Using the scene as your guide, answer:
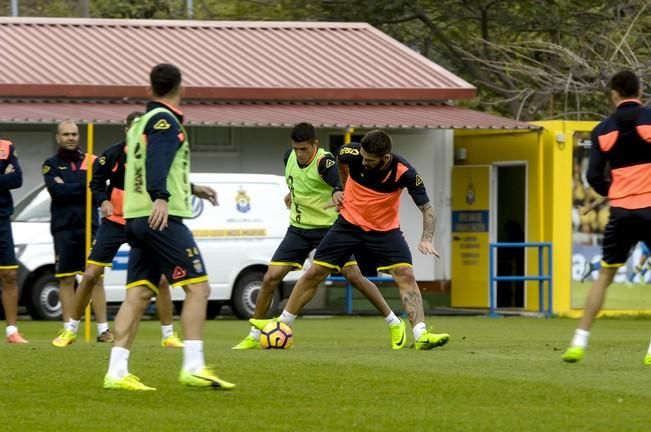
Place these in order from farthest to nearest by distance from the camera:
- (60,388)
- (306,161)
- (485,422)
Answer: (306,161) → (60,388) → (485,422)

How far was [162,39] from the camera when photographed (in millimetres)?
26828

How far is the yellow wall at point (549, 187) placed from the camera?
25156 millimetres

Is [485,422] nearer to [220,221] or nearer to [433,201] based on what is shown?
[220,221]

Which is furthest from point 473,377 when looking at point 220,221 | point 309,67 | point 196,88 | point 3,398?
point 309,67

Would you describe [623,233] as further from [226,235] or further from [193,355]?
[226,235]

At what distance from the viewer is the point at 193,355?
9.92 meters

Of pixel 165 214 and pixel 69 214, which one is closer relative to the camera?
pixel 165 214

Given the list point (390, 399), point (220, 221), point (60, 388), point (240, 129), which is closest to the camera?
point (390, 399)

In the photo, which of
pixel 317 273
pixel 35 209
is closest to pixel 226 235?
pixel 35 209

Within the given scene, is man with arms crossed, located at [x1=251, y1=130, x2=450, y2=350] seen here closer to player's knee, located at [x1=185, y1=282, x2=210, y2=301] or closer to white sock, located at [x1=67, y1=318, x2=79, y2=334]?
white sock, located at [x1=67, y1=318, x2=79, y2=334]

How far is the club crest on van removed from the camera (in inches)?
929

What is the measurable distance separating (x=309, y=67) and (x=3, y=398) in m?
17.0

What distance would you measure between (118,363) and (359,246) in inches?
168

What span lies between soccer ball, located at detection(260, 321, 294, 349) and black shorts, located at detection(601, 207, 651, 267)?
3.48 meters
